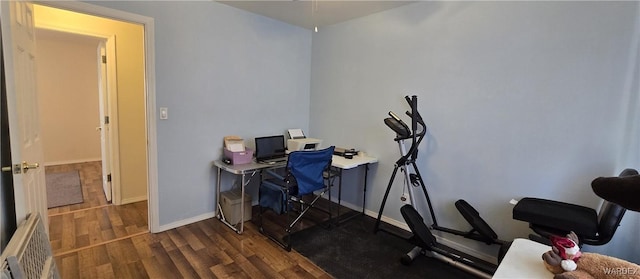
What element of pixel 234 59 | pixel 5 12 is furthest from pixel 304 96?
pixel 5 12

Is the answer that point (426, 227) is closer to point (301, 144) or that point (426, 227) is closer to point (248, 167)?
point (301, 144)

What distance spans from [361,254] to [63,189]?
163 inches

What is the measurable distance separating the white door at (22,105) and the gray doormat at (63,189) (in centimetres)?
199

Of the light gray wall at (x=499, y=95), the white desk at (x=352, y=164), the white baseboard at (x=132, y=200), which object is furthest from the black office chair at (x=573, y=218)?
the white baseboard at (x=132, y=200)

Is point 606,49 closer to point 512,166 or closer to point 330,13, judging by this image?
point 512,166

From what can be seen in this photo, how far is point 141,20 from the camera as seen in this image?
2510mm

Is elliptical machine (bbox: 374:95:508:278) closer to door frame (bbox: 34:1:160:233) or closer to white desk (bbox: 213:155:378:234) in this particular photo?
white desk (bbox: 213:155:378:234)

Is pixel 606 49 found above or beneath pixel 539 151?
above

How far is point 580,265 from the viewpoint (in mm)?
1144

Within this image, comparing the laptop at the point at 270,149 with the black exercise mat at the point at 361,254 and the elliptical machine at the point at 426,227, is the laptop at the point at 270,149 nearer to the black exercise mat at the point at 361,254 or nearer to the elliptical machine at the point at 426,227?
the black exercise mat at the point at 361,254

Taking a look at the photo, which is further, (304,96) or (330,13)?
(304,96)

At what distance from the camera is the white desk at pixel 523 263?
3.84 ft

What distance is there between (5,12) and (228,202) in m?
2.14

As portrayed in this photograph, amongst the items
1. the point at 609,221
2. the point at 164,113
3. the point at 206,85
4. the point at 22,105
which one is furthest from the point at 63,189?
the point at 609,221
